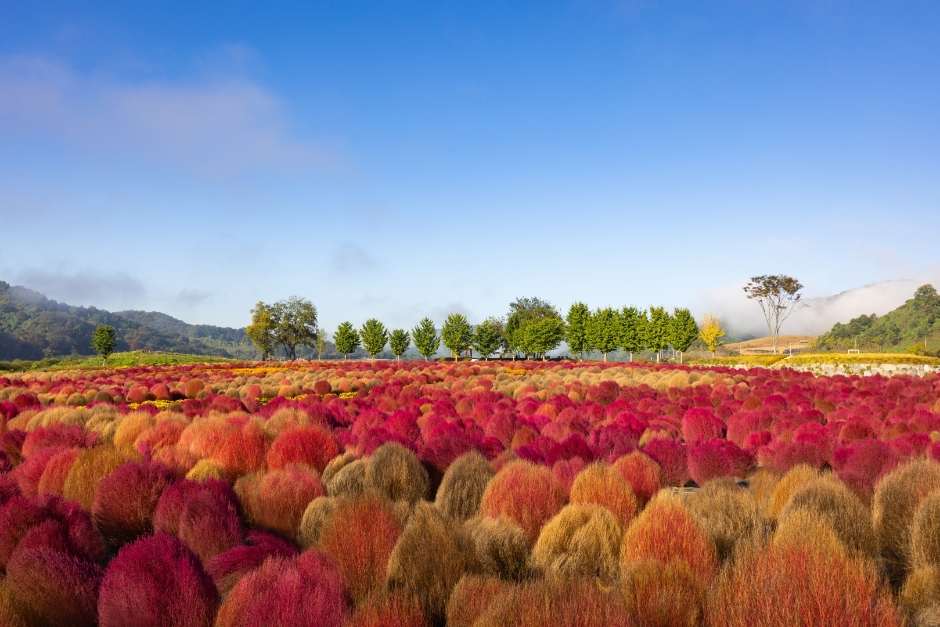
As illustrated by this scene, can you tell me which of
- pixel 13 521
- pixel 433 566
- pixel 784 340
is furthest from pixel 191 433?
pixel 784 340

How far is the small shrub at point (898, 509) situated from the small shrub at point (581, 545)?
74.0 inches

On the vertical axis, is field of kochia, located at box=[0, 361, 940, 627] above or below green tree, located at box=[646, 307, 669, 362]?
below

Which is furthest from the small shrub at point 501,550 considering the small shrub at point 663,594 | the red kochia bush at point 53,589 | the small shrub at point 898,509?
the small shrub at point 898,509

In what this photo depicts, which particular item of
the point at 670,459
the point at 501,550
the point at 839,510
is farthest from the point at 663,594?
the point at 670,459

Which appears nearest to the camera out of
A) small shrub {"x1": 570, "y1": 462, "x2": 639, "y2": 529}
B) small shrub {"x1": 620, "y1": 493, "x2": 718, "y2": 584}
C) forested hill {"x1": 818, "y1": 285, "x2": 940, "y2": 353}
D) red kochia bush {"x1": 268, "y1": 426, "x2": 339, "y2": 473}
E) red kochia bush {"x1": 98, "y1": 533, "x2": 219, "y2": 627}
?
red kochia bush {"x1": 98, "y1": 533, "x2": 219, "y2": 627}

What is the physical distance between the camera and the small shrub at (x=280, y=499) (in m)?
4.36

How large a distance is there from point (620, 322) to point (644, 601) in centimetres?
6822

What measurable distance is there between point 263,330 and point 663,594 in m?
88.6

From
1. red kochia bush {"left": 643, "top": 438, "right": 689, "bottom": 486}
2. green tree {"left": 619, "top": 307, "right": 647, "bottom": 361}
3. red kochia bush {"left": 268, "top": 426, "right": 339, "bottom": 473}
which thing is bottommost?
red kochia bush {"left": 643, "top": 438, "right": 689, "bottom": 486}

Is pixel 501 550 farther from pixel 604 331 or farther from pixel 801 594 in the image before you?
pixel 604 331

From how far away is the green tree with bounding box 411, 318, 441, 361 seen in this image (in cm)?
8219

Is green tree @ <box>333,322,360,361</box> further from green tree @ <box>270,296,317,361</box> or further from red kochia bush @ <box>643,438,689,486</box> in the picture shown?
red kochia bush @ <box>643,438,689,486</box>

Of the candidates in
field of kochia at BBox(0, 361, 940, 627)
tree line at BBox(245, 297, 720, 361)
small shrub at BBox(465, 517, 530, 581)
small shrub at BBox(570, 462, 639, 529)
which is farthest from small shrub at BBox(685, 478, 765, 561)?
tree line at BBox(245, 297, 720, 361)

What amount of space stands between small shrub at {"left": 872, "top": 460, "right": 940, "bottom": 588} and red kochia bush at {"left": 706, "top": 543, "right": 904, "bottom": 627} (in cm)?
142
